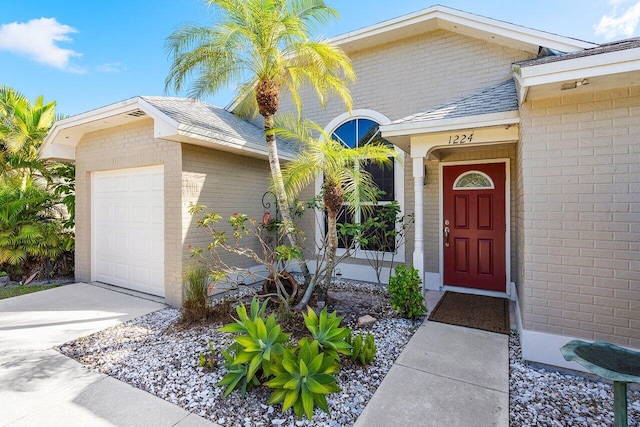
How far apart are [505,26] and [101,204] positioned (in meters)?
9.57

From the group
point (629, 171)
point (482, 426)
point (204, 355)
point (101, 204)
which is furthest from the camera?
point (101, 204)

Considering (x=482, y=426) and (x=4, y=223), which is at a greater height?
(x=4, y=223)

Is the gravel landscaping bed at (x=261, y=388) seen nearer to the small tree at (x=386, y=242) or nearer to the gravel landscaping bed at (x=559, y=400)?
the gravel landscaping bed at (x=559, y=400)

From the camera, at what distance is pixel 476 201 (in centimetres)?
654

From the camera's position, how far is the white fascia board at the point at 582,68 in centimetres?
301

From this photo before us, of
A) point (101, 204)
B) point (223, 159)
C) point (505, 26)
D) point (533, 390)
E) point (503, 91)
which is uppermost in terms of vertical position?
point (505, 26)

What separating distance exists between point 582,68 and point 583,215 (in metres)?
1.62

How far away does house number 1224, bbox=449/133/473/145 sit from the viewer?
504 centimetres

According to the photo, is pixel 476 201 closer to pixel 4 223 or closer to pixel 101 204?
pixel 101 204

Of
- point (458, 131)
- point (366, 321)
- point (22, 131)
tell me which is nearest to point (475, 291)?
point (366, 321)

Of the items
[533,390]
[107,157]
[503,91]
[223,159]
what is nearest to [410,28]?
[503,91]

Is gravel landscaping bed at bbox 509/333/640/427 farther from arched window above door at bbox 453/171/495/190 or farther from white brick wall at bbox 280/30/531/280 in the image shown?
arched window above door at bbox 453/171/495/190

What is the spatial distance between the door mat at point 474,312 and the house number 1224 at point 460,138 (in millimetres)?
2949

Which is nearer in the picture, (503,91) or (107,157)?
(503,91)
